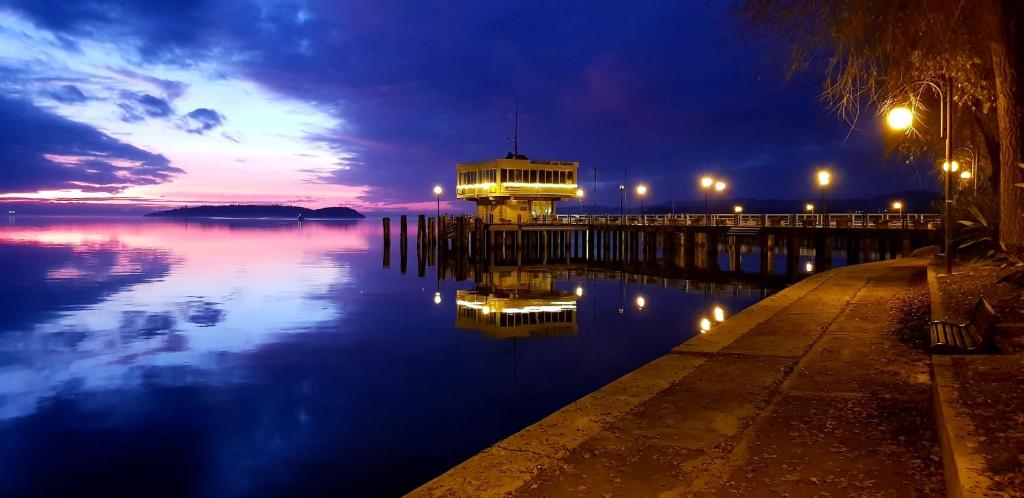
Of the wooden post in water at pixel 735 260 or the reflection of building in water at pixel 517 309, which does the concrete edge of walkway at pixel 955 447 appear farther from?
the wooden post in water at pixel 735 260

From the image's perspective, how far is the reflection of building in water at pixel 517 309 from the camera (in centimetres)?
2475

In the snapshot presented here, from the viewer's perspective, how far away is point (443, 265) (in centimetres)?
5166

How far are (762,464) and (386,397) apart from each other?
1103cm

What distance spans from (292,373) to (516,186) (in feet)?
143

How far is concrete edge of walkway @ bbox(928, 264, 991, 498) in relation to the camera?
4188mm

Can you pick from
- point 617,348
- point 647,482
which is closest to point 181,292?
point 617,348

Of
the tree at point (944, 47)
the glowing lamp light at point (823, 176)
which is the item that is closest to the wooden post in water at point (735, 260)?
the glowing lamp light at point (823, 176)

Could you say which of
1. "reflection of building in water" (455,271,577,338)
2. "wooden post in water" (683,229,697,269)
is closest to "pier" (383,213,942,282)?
"wooden post in water" (683,229,697,269)

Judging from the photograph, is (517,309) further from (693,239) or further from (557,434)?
(693,239)

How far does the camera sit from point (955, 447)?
4.76 metres

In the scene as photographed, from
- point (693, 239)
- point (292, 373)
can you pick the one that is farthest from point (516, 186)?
point (292, 373)

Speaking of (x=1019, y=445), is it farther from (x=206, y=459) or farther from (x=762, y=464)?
(x=206, y=459)

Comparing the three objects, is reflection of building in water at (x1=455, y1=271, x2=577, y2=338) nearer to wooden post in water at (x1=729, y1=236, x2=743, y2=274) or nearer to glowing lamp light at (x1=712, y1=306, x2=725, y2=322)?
glowing lamp light at (x1=712, y1=306, x2=725, y2=322)

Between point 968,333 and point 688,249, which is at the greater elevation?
point 688,249
